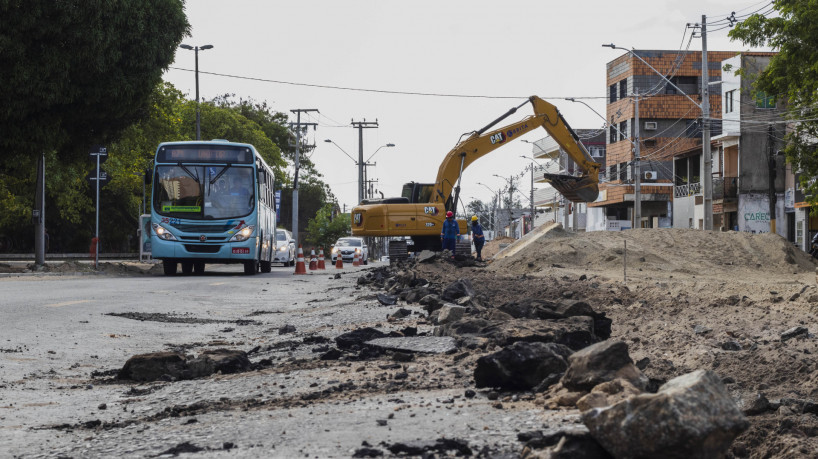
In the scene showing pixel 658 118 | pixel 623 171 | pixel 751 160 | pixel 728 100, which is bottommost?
pixel 751 160

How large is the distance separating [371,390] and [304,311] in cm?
837

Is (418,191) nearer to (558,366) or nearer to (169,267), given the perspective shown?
(169,267)

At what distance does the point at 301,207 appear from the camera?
97.2 meters

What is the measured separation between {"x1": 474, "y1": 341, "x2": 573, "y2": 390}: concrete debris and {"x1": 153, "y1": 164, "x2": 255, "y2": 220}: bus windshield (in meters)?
19.6

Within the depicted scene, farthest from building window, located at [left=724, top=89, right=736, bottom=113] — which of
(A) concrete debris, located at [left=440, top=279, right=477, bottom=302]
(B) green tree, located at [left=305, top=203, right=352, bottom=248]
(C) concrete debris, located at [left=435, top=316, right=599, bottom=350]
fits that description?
(C) concrete debris, located at [left=435, top=316, right=599, bottom=350]

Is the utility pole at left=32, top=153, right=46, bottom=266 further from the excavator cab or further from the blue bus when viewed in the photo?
the excavator cab

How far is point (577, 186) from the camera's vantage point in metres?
26.2

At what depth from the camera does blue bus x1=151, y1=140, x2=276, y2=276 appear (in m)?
23.6

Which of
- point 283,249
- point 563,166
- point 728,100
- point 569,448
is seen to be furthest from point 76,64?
point 563,166

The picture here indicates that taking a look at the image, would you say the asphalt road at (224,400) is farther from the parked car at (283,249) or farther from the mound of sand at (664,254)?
the parked car at (283,249)

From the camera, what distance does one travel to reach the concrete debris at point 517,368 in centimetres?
491

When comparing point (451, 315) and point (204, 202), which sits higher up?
point (204, 202)

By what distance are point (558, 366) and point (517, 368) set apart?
0.82 feet

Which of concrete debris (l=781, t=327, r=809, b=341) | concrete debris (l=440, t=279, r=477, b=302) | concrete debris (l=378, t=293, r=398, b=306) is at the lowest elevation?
concrete debris (l=378, t=293, r=398, b=306)
